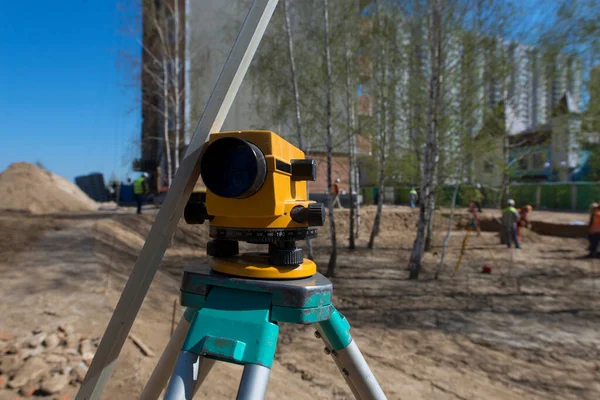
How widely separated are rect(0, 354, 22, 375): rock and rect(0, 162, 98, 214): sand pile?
16106 millimetres

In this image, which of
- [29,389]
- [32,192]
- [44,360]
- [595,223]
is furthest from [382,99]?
[32,192]

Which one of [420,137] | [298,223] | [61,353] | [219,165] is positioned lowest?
[61,353]

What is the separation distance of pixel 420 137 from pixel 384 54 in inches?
101

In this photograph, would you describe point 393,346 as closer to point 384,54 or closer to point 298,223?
point 298,223

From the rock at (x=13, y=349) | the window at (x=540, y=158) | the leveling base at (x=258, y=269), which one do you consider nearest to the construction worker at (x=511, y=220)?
the window at (x=540, y=158)

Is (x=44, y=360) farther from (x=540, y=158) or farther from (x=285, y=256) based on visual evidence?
(x=540, y=158)

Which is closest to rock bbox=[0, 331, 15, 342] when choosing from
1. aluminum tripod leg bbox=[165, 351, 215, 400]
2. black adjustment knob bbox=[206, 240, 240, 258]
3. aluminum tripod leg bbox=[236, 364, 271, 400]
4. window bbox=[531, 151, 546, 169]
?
black adjustment knob bbox=[206, 240, 240, 258]

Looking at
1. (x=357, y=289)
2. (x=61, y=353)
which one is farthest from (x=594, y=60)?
(x=61, y=353)

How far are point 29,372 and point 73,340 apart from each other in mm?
510

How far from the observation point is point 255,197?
38.4 inches

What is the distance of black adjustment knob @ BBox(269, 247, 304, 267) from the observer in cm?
104

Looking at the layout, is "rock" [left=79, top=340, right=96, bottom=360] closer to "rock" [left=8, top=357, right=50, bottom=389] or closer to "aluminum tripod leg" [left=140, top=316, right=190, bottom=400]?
"rock" [left=8, top=357, right=50, bottom=389]

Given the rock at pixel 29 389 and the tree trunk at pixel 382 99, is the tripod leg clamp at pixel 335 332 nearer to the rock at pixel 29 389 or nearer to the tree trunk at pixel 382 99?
the rock at pixel 29 389

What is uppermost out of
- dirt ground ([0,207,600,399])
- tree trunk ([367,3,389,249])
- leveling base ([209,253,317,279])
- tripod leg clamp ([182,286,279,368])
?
tree trunk ([367,3,389,249])
